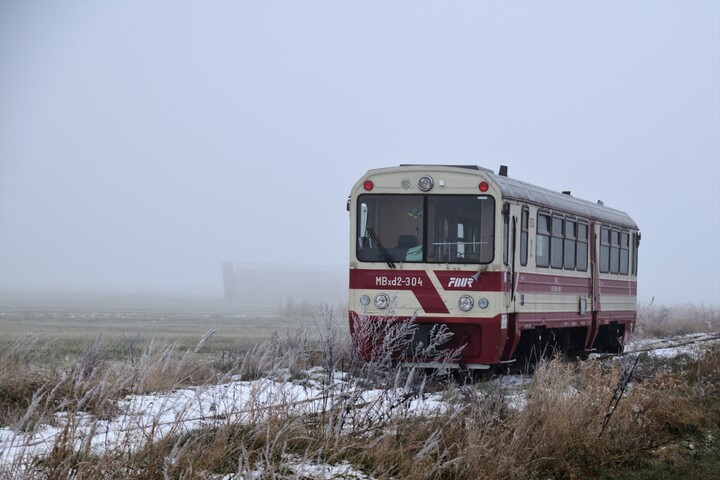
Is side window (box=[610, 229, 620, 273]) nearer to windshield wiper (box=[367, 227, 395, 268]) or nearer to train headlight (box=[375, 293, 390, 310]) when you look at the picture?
windshield wiper (box=[367, 227, 395, 268])

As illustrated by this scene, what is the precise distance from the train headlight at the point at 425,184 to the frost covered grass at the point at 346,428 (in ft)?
11.7

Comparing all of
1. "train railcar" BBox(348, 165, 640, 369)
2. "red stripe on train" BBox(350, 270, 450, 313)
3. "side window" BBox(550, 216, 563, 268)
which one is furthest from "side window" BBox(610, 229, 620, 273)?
"red stripe on train" BBox(350, 270, 450, 313)

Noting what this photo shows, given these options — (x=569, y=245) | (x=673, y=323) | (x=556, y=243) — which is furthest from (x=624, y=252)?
(x=673, y=323)

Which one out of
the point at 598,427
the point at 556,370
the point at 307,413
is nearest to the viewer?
the point at 307,413

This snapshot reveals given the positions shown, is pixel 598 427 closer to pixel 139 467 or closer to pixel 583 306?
pixel 139 467

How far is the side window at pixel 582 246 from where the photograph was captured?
775 inches

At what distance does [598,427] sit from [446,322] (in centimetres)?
477

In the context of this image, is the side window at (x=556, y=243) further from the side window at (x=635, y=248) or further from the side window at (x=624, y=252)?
the side window at (x=635, y=248)

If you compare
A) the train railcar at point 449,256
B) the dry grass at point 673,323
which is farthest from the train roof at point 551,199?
the dry grass at point 673,323

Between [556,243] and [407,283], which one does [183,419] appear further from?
[556,243]

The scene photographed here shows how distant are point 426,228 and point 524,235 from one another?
175 centimetres

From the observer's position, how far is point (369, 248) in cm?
1586

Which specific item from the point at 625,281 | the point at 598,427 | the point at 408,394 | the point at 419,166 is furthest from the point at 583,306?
the point at 408,394

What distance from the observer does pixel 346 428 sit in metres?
9.35
